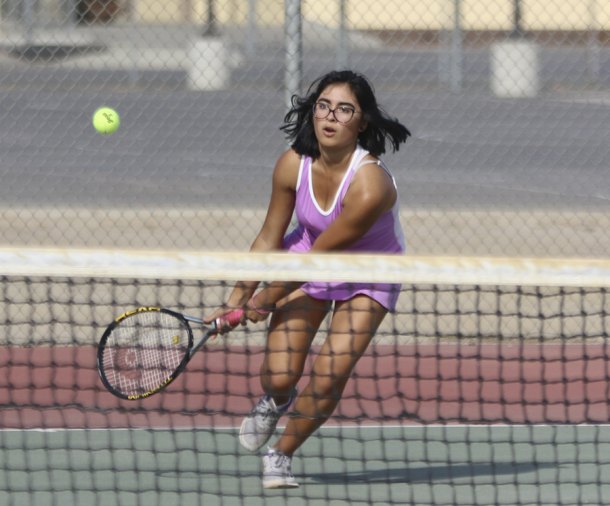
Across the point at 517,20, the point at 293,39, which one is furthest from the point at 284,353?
the point at 517,20

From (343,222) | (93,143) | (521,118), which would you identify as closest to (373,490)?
(343,222)

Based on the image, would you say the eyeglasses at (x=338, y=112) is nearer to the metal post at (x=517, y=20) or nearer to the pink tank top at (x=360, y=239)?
the pink tank top at (x=360, y=239)

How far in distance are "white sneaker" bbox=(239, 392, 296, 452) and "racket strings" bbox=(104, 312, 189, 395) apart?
0.34 m

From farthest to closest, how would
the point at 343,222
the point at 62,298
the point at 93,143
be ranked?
the point at 93,143, the point at 62,298, the point at 343,222

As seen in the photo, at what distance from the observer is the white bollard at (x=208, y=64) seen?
9616mm

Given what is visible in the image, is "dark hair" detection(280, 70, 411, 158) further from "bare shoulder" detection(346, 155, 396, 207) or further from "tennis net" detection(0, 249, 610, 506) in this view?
"tennis net" detection(0, 249, 610, 506)

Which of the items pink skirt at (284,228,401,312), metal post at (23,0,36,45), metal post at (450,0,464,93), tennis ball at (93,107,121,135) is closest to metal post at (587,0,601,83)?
metal post at (450,0,464,93)

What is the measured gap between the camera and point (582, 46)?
34.3ft

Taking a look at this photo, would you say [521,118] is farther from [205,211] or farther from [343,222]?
[343,222]

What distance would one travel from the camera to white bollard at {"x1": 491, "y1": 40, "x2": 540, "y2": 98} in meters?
10.5

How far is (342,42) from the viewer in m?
9.11

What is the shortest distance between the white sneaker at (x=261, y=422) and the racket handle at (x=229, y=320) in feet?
1.18

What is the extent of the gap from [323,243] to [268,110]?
241 inches

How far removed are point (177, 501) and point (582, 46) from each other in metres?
6.43
